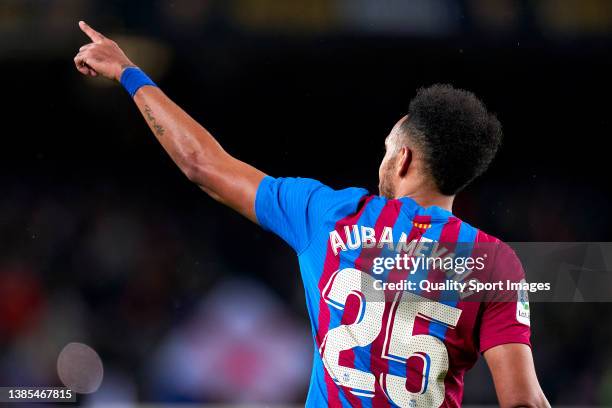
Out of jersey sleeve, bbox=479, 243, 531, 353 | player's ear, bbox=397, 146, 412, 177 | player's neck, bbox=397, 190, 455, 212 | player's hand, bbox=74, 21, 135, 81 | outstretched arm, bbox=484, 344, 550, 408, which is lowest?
outstretched arm, bbox=484, 344, 550, 408

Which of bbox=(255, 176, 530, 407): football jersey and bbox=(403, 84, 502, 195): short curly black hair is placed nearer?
bbox=(255, 176, 530, 407): football jersey

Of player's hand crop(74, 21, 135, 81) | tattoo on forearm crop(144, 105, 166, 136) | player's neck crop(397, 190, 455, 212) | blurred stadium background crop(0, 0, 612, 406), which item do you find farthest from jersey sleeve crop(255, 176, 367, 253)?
blurred stadium background crop(0, 0, 612, 406)

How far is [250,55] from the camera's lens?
264 inches

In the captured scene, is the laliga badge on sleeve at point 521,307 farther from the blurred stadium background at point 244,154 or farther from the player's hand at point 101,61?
the blurred stadium background at point 244,154

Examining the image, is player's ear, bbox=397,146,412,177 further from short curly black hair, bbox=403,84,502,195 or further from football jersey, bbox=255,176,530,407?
football jersey, bbox=255,176,530,407

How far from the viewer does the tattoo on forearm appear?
66.2 inches

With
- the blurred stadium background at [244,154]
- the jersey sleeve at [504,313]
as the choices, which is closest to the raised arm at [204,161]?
the jersey sleeve at [504,313]

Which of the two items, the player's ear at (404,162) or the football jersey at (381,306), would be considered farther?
the player's ear at (404,162)

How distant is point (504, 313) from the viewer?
153cm

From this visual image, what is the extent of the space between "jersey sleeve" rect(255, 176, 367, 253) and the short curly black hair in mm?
221

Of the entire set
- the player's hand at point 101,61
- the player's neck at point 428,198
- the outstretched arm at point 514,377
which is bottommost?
the outstretched arm at point 514,377

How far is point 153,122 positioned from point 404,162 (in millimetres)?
588

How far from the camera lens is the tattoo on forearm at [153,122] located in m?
1.68

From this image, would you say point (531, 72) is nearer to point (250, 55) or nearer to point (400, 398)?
point (250, 55)
